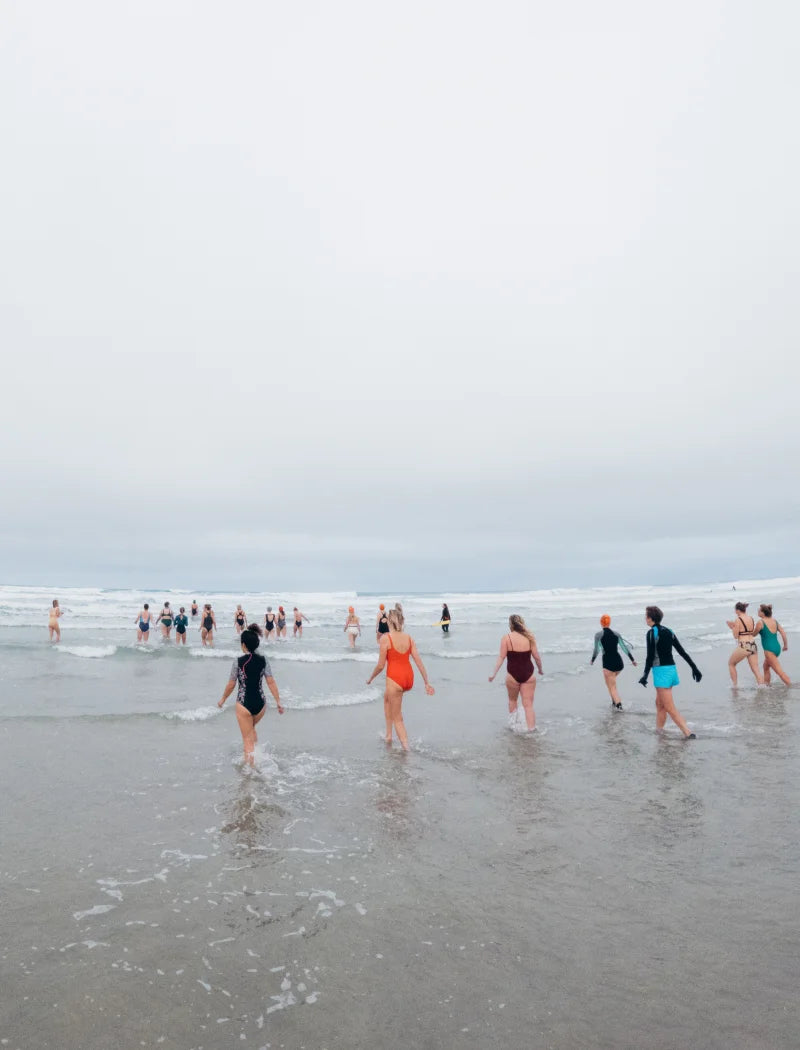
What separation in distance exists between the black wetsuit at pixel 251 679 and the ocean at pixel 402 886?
88cm

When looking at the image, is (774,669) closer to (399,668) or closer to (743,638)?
(743,638)

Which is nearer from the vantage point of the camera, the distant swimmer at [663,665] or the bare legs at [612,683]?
the distant swimmer at [663,665]

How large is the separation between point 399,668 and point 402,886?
4817 mm

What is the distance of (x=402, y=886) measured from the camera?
5012mm

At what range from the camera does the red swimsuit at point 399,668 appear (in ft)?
32.0

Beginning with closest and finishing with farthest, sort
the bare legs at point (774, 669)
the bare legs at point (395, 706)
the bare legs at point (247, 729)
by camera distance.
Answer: the bare legs at point (247, 729) < the bare legs at point (395, 706) < the bare legs at point (774, 669)

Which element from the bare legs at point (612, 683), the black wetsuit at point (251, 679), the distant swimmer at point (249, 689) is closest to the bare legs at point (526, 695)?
the bare legs at point (612, 683)

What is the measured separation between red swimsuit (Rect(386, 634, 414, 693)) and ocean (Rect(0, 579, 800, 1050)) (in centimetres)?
108

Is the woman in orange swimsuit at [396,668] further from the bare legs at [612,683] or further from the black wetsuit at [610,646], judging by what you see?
the bare legs at [612,683]

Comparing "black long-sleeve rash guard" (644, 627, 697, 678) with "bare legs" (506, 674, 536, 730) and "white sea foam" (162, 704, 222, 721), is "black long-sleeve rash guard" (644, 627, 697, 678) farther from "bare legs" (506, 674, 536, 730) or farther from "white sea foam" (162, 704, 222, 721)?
"white sea foam" (162, 704, 222, 721)

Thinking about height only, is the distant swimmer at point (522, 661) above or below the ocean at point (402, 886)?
above

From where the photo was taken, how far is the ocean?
3.45m

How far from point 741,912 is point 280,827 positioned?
428 centimetres

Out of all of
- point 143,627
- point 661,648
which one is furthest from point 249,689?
point 143,627
